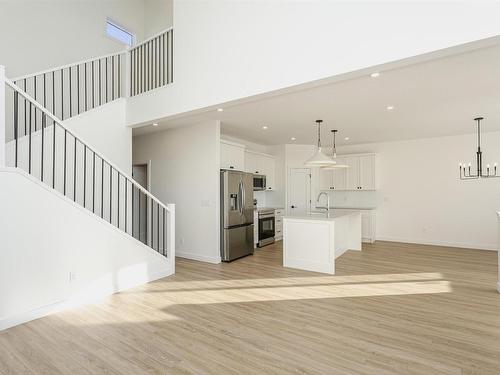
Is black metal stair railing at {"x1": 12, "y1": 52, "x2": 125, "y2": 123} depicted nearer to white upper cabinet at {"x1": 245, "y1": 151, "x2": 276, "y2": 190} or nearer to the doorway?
white upper cabinet at {"x1": 245, "y1": 151, "x2": 276, "y2": 190}

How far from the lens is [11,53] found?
4863 millimetres

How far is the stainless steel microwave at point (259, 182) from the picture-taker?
23.0 feet

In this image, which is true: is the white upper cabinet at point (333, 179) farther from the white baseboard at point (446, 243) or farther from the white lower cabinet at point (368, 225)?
the white baseboard at point (446, 243)

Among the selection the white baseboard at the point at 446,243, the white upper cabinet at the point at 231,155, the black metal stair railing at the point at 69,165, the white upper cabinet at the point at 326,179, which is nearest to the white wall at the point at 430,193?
the white baseboard at the point at 446,243

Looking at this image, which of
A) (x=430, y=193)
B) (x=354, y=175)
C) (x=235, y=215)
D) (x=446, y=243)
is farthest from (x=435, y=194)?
(x=235, y=215)

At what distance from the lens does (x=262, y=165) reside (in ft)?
25.2

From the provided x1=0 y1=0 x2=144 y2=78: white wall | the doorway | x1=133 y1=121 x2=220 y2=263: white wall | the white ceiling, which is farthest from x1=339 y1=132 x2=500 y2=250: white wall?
x1=0 y1=0 x2=144 y2=78: white wall

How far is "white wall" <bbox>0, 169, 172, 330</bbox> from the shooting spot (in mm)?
2766

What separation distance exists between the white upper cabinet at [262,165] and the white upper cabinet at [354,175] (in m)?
1.68

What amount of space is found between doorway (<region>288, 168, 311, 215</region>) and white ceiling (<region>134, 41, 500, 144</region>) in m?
1.42

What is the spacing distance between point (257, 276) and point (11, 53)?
18.6 feet

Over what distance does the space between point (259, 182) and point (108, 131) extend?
369 centimetres

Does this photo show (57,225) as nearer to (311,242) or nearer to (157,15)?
(311,242)

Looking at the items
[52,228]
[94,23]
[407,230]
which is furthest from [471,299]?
[94,23]
